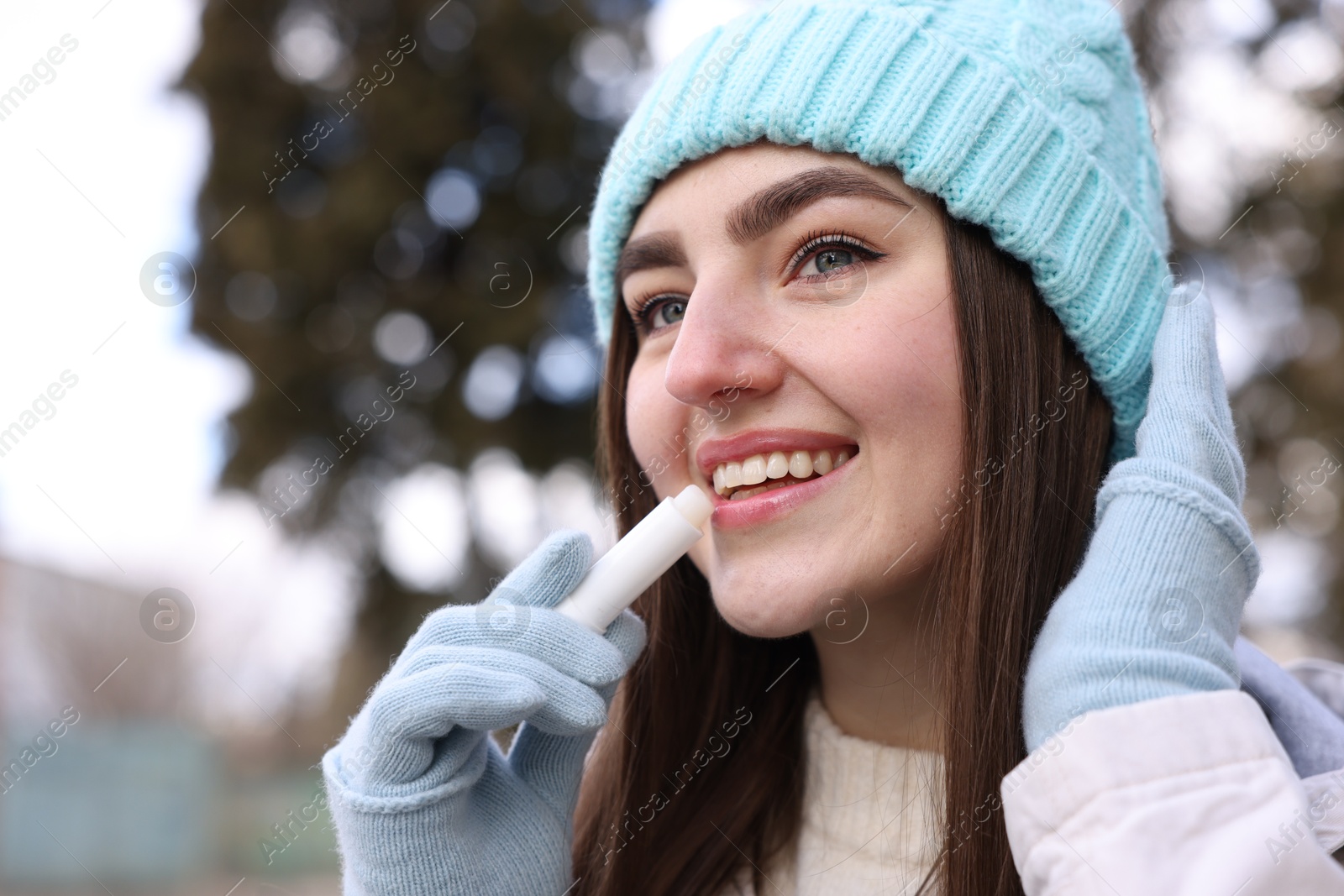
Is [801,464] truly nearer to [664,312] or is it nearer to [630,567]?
[630,567]

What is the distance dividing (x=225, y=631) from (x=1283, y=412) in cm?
1184

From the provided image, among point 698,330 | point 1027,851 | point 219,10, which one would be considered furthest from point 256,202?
point 1027,851

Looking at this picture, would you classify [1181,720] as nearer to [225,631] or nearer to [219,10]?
[219,10]

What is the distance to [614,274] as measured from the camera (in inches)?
80.1

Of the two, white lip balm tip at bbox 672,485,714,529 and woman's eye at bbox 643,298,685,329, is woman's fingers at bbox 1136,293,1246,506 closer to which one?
white lip balm tip at bbox 672,485,714,529

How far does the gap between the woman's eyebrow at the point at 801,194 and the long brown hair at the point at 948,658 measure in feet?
0.46

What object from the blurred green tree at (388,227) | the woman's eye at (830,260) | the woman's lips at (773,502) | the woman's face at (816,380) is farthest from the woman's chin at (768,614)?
the blurred green tree at (388,227)

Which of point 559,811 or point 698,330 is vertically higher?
point 698,330

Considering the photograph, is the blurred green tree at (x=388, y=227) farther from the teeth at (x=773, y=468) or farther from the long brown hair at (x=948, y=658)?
the teeth at (x=773, y=468)

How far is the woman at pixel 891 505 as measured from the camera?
1.40 meters

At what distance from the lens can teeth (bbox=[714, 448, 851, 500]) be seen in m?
1.61

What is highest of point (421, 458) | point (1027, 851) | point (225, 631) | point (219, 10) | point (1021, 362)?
point (219, 10)

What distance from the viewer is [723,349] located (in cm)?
159

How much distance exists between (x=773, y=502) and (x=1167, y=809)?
68 cm
